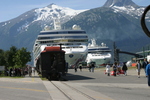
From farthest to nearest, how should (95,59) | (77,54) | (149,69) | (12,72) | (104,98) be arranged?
(95,59), (77,54), (12,72), (149,69), (104,98)

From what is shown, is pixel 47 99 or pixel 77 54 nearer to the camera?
pixel 47 99

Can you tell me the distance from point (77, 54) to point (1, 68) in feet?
157

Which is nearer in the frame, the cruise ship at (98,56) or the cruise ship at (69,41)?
the cruise ship at (69,41)

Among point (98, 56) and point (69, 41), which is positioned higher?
point (69, 41)

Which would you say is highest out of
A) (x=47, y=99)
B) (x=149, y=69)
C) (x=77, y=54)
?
(x=77, y=54)

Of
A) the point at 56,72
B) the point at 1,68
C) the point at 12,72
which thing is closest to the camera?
the point at 56,72

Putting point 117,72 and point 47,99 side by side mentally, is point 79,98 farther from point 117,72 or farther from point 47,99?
point 117,72

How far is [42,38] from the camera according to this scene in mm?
103062

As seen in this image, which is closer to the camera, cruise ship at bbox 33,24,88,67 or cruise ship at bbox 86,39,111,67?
cruise ship at bbox 33,24,88,67

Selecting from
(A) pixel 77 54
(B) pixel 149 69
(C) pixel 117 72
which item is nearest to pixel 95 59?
(A) pixel 77 54

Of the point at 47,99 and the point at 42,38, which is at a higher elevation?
the point at 42,38

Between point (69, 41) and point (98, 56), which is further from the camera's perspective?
point (98, 56)

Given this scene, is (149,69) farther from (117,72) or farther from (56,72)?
(117,72)

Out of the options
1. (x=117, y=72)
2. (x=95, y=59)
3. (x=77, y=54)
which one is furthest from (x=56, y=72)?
(x=95, y=59)
